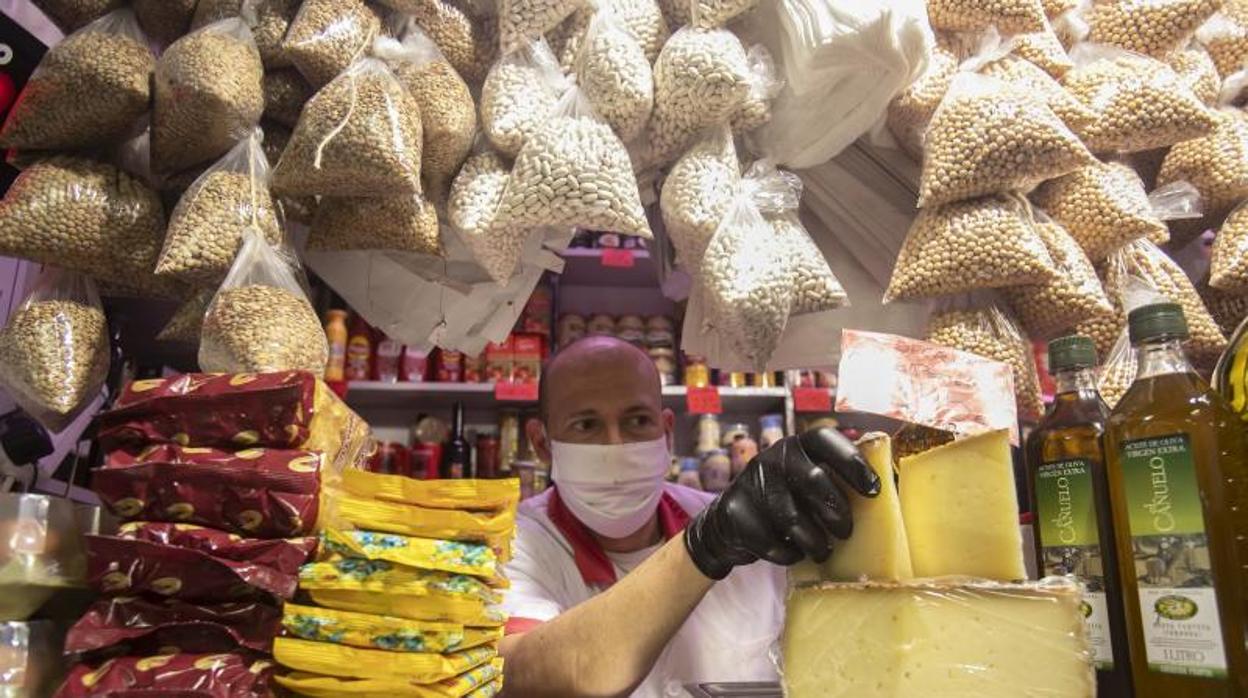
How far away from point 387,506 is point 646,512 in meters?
1.07

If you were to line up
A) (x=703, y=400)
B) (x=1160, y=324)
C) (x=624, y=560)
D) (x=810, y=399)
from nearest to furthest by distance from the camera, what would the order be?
(x=1160, y=324) → (x=624, y=560) → (x=703, y=400) → (x=810, y=399)

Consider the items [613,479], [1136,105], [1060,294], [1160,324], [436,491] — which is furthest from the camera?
A: [613,479]

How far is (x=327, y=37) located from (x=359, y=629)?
2.83 feet

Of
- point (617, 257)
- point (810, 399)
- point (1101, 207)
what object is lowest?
point (810, 399)

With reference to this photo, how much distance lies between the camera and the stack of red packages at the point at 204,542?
0.92 meters

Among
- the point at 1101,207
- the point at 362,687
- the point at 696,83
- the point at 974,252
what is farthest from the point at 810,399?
the point at 362,687

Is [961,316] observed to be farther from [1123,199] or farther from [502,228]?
[502,228]

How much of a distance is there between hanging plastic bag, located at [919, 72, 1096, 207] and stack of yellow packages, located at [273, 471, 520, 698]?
2.47 ft

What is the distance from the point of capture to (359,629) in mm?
935

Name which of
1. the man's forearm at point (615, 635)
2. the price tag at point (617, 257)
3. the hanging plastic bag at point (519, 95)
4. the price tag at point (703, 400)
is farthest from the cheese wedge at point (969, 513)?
the price tag at point (617, 257)

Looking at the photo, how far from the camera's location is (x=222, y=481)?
0.96 metres

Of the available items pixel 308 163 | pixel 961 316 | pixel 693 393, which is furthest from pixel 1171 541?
pixel 693 393

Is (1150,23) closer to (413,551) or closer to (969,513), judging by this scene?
(969,513)

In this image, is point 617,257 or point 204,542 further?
point 617,257
